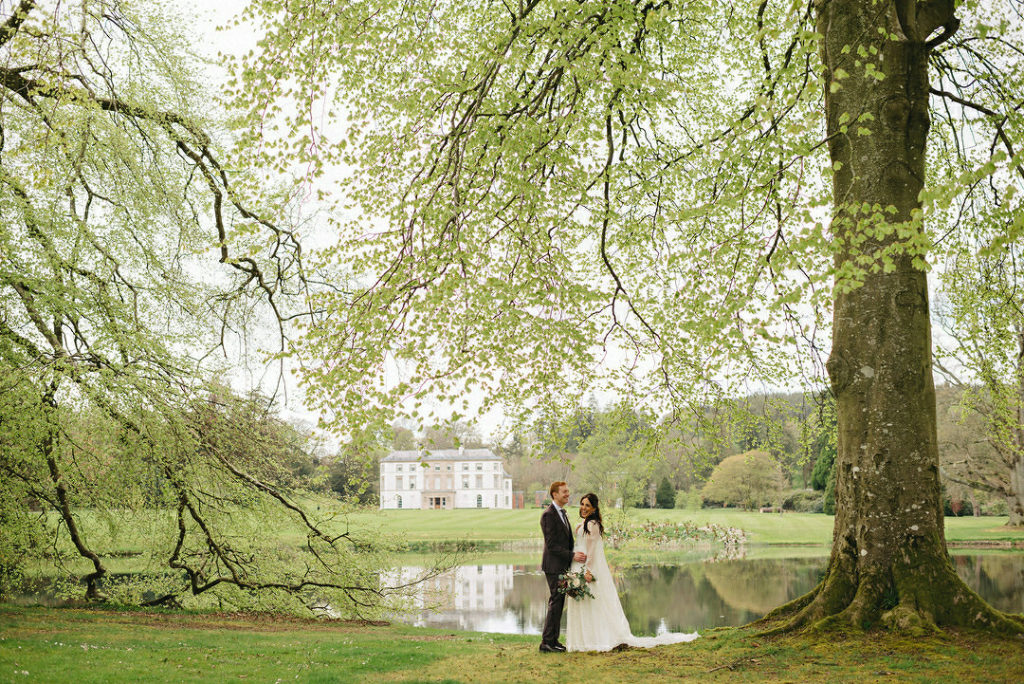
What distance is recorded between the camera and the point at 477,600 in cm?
2014

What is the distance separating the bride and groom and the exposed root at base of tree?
160cm

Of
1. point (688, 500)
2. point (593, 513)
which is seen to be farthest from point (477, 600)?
point (688, 500)

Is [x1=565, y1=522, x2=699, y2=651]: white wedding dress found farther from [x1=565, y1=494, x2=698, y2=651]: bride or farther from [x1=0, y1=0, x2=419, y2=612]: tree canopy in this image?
[x1=0, y1=0, x2=419, y2=612]: tree canopy

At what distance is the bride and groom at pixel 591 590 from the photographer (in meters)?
7.83

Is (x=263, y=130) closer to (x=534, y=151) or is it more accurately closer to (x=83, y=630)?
(x=534, y=151)

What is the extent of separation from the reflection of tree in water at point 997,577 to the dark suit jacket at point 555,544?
9942mm

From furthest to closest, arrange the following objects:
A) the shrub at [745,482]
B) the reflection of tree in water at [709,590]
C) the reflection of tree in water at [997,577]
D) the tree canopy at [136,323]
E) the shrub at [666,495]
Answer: the shrub at [666,495], the shrub at [745,482], the reflection of tree in water at [997,577], the reflection of tree in water at [709,590], the tree canopy at [136,323]

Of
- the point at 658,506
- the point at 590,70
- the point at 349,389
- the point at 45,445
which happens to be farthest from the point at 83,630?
the point at 658,506

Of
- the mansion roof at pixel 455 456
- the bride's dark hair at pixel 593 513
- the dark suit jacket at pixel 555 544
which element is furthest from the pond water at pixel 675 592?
the mansion roof at pixel 455 456

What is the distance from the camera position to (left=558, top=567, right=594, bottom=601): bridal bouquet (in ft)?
25.5

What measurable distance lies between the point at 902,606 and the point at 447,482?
265ft

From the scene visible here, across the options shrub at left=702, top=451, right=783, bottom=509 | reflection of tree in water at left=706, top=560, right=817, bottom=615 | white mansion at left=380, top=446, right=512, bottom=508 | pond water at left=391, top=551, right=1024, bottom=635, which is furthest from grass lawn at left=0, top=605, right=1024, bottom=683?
white mansion at left=380, top=446, right=512, bottom=508

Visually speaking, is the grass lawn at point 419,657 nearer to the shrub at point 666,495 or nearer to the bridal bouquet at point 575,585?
the bridal bouquet at point 575,585

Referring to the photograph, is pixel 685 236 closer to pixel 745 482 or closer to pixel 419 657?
pixel 419 657
